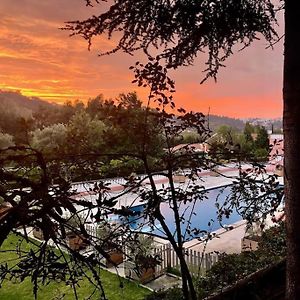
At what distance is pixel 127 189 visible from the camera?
6.82ft

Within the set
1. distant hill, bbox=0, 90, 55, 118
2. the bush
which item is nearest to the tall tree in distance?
distant hill, bbox=0, 90, 55, 118

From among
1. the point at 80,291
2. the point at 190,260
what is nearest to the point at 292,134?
the point at 80,291

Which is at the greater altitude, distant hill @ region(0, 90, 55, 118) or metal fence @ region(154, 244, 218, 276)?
distant hill @ region(0, 90, 55, 118)

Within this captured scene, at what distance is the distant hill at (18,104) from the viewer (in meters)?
2.12

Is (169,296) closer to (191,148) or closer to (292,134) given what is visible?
(191,148)

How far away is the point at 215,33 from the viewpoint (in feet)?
6.67

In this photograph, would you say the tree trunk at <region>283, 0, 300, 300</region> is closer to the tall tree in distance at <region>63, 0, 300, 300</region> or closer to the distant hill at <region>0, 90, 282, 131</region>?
the tall tree in distance at <region>63, 0, 300, 300</region>

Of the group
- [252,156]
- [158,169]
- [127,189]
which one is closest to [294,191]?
[252,156]

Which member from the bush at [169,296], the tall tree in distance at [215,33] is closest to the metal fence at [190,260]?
the bush at [169,296]

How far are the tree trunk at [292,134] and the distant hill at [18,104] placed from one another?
1.45 metres

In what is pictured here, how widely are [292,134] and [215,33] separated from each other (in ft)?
2.42

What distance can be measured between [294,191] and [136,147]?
0.92 metres

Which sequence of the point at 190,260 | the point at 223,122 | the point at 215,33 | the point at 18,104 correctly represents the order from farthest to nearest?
the point at 190,260 < the point at 223,122 < the point at 18,104 < the point at 215,33

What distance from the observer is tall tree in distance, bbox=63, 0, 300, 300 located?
1845 mm
